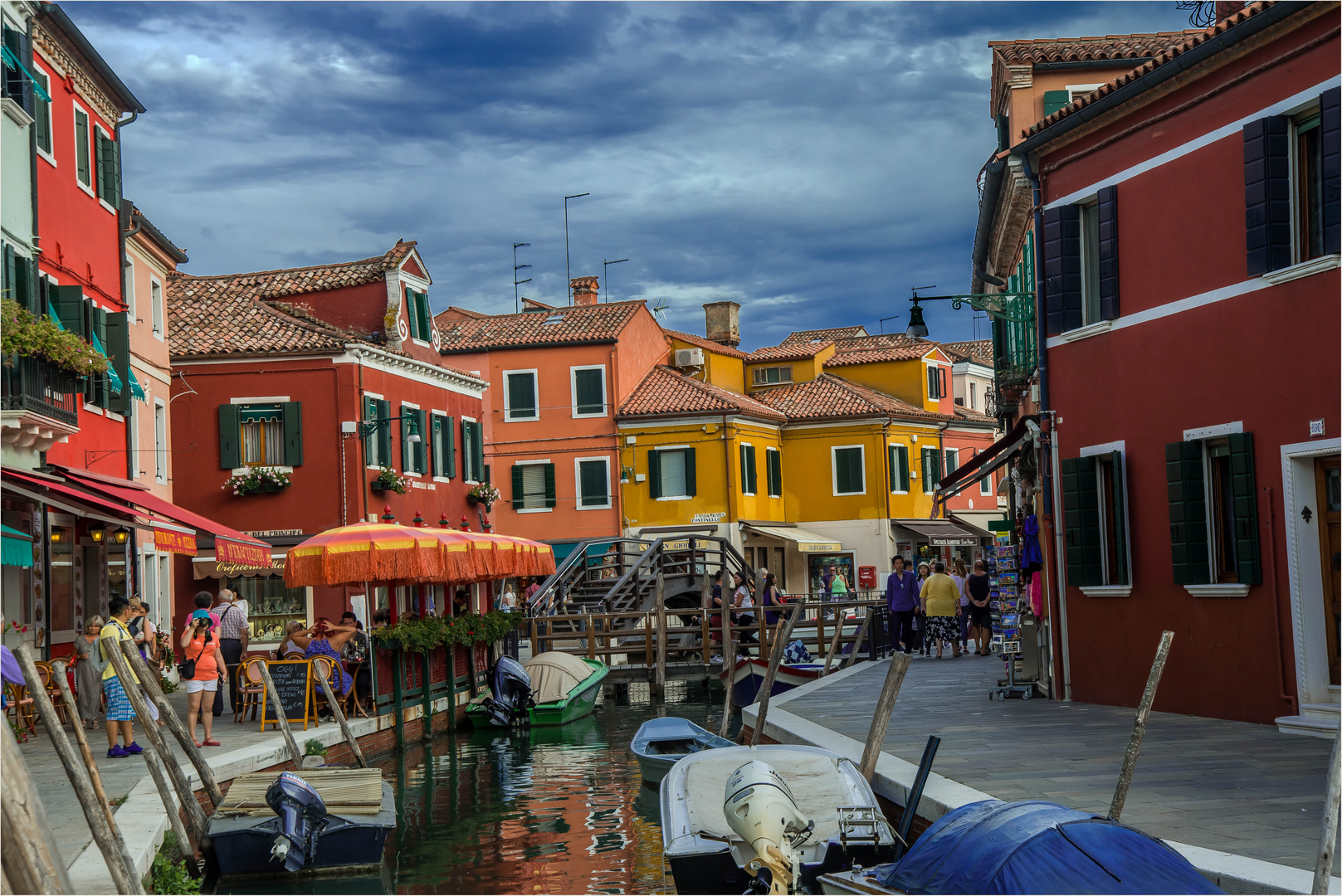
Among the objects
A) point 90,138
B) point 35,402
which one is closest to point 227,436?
point 90,138

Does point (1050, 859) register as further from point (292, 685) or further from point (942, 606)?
point (942, 606)

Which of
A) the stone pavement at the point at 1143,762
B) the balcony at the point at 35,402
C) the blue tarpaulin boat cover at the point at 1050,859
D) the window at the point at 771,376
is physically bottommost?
the stone pavement at the point at 1143,762

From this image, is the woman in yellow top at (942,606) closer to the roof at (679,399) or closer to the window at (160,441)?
the window at (160,441)

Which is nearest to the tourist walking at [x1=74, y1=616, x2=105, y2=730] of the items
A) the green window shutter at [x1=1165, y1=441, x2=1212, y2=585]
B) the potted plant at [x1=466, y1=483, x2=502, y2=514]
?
the green window shutter at [x1=1165, y1=441, x2=1212, y2=585]

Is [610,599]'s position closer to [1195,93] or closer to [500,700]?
[500,700]

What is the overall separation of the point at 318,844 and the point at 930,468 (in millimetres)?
38591

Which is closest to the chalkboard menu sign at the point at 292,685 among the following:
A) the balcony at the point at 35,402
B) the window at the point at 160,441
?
the balcony at the point at 35,402

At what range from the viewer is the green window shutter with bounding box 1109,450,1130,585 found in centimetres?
1539

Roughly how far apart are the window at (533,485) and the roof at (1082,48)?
25.4m

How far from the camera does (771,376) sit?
49781mm

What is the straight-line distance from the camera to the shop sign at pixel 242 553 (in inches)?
727

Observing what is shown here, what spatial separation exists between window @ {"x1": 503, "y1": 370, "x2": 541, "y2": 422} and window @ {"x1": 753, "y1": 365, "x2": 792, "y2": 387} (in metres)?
9.56

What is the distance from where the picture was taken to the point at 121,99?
21.6 meters

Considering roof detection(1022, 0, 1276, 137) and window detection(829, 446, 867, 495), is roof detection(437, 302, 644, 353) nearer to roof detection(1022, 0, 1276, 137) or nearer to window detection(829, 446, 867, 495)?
window detection(829, 446, 867, 495)
